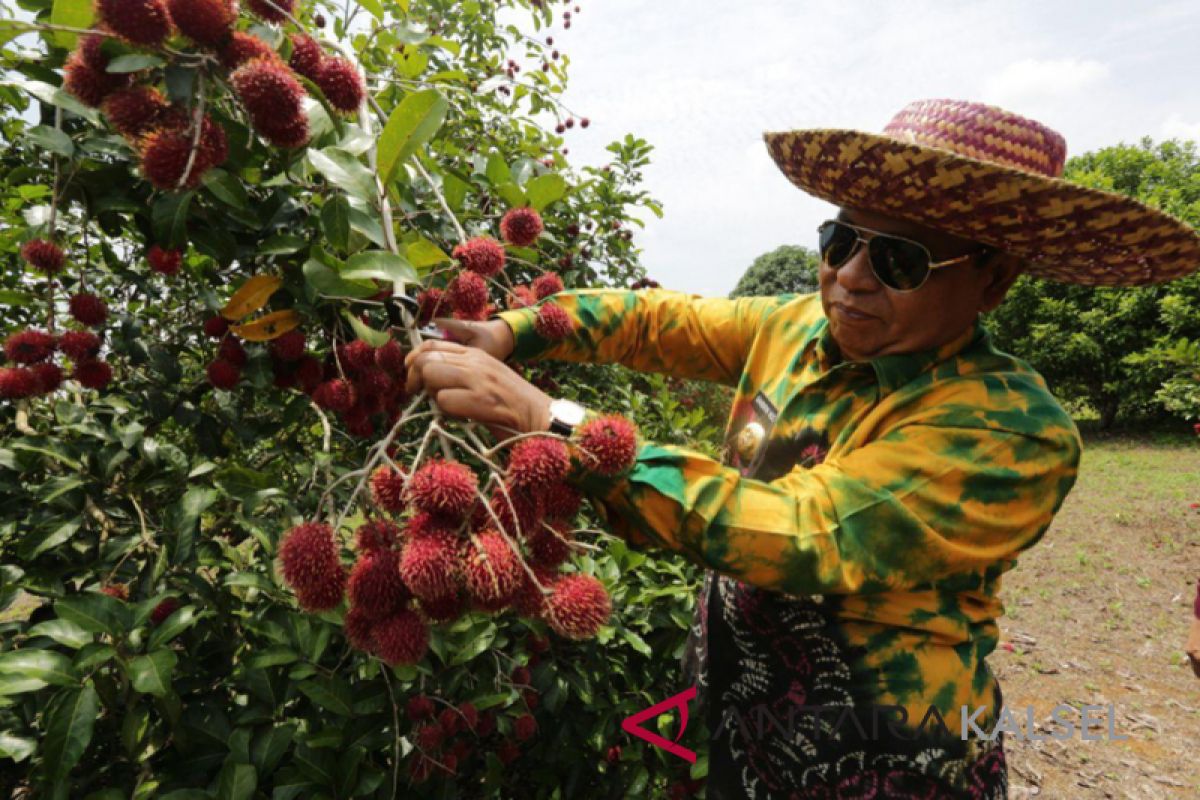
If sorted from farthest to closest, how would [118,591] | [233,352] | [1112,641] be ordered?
[1112,641]
[233,352]
[118,591]

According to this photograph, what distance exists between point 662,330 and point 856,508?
0.82m

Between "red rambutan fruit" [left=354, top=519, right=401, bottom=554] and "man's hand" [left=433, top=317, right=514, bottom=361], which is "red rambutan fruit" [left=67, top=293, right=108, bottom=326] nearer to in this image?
"man's hand" [left=433, top=317, right=514, bottom=361]

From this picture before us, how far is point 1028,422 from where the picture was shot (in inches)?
42.1

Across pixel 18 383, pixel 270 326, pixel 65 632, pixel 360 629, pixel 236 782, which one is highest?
pixel 270 326

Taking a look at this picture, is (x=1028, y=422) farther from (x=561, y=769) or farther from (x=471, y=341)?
(x=561, y=769)

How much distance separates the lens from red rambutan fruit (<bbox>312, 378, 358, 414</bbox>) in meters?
1.29

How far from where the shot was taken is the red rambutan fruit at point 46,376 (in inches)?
51.9

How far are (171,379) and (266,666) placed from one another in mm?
790

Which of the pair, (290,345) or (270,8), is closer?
(270,8)

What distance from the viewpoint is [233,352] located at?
140 cm

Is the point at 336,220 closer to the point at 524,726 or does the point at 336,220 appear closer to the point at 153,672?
the point at 153,672

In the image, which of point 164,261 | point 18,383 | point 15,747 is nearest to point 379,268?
point 164,261

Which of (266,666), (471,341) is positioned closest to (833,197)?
(471,341)

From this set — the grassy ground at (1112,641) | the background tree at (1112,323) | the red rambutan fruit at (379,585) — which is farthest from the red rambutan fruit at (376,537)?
the background tree at (1112,323)
